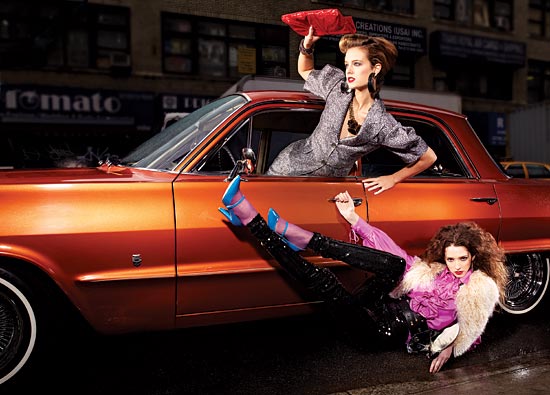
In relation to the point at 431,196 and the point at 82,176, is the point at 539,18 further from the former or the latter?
the point at 82,176

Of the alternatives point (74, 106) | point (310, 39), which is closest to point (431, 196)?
point (310, 39)

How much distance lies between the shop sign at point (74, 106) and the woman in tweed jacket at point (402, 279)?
14.0 metres

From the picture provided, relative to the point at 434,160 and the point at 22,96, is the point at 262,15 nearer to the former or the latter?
the point at 434,160

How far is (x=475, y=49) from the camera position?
2233 cm

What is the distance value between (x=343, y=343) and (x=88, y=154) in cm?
1369

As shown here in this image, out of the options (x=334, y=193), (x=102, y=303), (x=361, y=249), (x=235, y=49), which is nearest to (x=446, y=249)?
(x=361, y=249)

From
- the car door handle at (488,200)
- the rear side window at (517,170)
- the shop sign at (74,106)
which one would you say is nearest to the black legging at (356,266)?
the car door handle at (488,200)

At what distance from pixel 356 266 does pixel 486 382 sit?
939 millimetres

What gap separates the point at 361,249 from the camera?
3.10m

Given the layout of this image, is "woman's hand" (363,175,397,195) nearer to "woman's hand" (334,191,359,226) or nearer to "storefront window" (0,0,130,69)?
"woman's hand" (334,191,359,226)

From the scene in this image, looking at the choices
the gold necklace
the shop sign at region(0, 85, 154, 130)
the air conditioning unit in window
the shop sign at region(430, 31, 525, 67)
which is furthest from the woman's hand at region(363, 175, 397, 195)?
the shop sign at region(430, 31, 525, 67)

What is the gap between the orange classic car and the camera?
2695mm

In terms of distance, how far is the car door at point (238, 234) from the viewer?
2916mm

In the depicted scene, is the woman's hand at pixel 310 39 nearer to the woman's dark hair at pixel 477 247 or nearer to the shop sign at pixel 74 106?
the woman's dark hair at pixel 477 247
